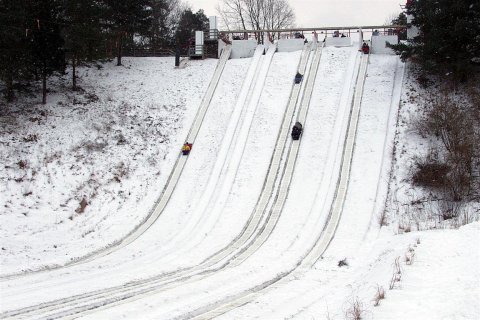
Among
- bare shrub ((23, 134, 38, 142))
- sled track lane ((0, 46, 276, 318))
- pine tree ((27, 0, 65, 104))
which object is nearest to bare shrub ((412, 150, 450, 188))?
sled track lane ((0, 46, 276, 318))


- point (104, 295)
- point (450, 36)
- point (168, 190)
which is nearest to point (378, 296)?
point (104, 295)

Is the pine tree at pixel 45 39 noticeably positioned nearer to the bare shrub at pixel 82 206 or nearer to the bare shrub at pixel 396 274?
the bare shrub at pixel 82 206

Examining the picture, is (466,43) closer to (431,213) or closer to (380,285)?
(431,213)

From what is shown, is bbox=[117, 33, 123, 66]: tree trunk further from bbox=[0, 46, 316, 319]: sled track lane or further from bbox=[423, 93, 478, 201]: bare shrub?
bbox=[423, 93, 478, 201]: bare shrub

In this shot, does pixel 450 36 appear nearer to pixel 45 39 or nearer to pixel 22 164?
pixel 45 39

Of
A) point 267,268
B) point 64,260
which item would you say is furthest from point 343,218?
point 64,260

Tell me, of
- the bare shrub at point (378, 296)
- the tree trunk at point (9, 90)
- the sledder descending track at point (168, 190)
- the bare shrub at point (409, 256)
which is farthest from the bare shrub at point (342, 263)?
the tree trunk at point (9, 90)
